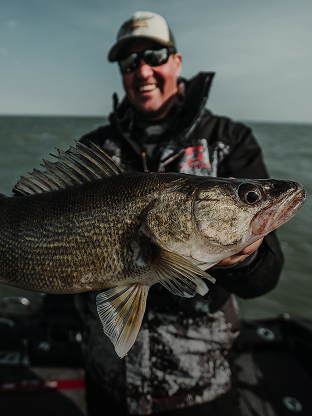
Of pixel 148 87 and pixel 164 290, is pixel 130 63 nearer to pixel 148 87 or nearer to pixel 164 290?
pixel 148 87

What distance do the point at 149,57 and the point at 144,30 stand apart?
0.23m

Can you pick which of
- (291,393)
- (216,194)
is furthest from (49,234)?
(291,393)

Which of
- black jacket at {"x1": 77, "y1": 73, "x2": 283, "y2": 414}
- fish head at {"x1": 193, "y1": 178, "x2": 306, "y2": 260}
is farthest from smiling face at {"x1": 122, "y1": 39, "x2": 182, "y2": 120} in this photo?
fish head at {"x1": 193, "y1": 178, "x2": 306, "y2": 260}

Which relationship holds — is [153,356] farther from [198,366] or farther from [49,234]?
[49,234]

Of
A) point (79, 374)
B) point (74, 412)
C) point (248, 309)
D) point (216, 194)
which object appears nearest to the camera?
point (216, 194)

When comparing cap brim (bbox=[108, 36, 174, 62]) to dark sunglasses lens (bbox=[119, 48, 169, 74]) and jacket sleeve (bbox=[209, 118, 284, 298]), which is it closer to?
dark sunglasses lens (bbox=[119, 48, 169, 74])

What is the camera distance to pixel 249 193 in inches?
58.2

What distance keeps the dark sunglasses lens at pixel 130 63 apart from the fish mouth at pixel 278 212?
6.70 ft

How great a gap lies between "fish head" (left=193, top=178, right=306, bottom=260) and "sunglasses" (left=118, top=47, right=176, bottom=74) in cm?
179

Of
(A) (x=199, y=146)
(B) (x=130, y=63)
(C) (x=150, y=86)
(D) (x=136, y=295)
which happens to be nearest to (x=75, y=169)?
(D) (x=136, y=295)

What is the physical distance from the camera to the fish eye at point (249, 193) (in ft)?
4.82

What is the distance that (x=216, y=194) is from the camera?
155 centimetres

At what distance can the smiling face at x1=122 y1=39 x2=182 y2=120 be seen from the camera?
8.98ft

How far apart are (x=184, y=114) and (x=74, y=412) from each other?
346 cm
